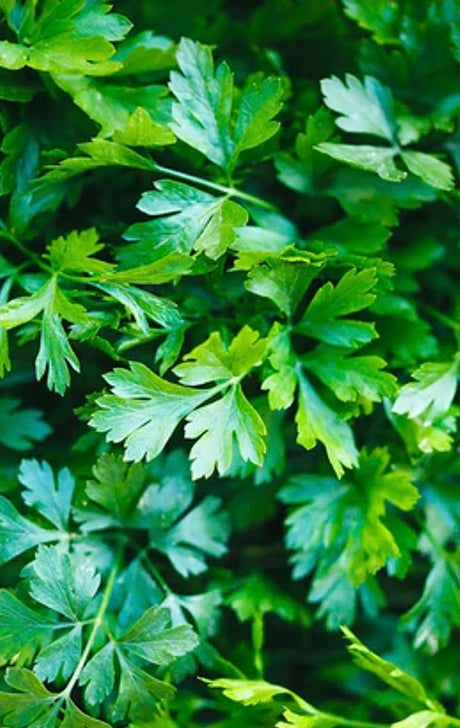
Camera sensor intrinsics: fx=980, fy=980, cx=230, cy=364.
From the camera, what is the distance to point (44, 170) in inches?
36.6

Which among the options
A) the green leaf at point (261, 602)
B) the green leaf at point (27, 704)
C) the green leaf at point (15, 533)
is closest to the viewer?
the green leaf at point (27, 704)

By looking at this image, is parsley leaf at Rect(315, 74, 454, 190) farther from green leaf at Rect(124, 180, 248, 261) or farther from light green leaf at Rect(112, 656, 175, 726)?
light green leaf at Rect(112, 656, 175, 726)

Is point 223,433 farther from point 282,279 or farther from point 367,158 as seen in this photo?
point 367,158

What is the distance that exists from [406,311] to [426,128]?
0.19 metres

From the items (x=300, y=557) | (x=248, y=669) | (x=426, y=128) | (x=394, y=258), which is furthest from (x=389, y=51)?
(x=248, y=669)

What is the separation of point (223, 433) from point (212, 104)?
11.8 inches

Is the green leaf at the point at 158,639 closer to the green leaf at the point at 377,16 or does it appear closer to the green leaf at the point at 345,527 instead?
the green leaf at the point at 345,527

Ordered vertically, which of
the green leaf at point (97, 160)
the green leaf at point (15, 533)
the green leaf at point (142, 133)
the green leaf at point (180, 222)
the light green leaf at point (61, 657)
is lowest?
the light green leaf at point (61, 657)

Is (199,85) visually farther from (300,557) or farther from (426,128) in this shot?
(300,557)

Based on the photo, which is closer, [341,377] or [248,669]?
[341,377]

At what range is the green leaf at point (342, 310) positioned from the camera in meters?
0.87

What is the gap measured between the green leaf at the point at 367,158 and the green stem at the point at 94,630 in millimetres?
452

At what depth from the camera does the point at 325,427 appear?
90cm

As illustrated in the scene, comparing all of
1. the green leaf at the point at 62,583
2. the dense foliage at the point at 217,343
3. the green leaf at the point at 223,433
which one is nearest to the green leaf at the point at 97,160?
the dense foliage at the point at 217,343
